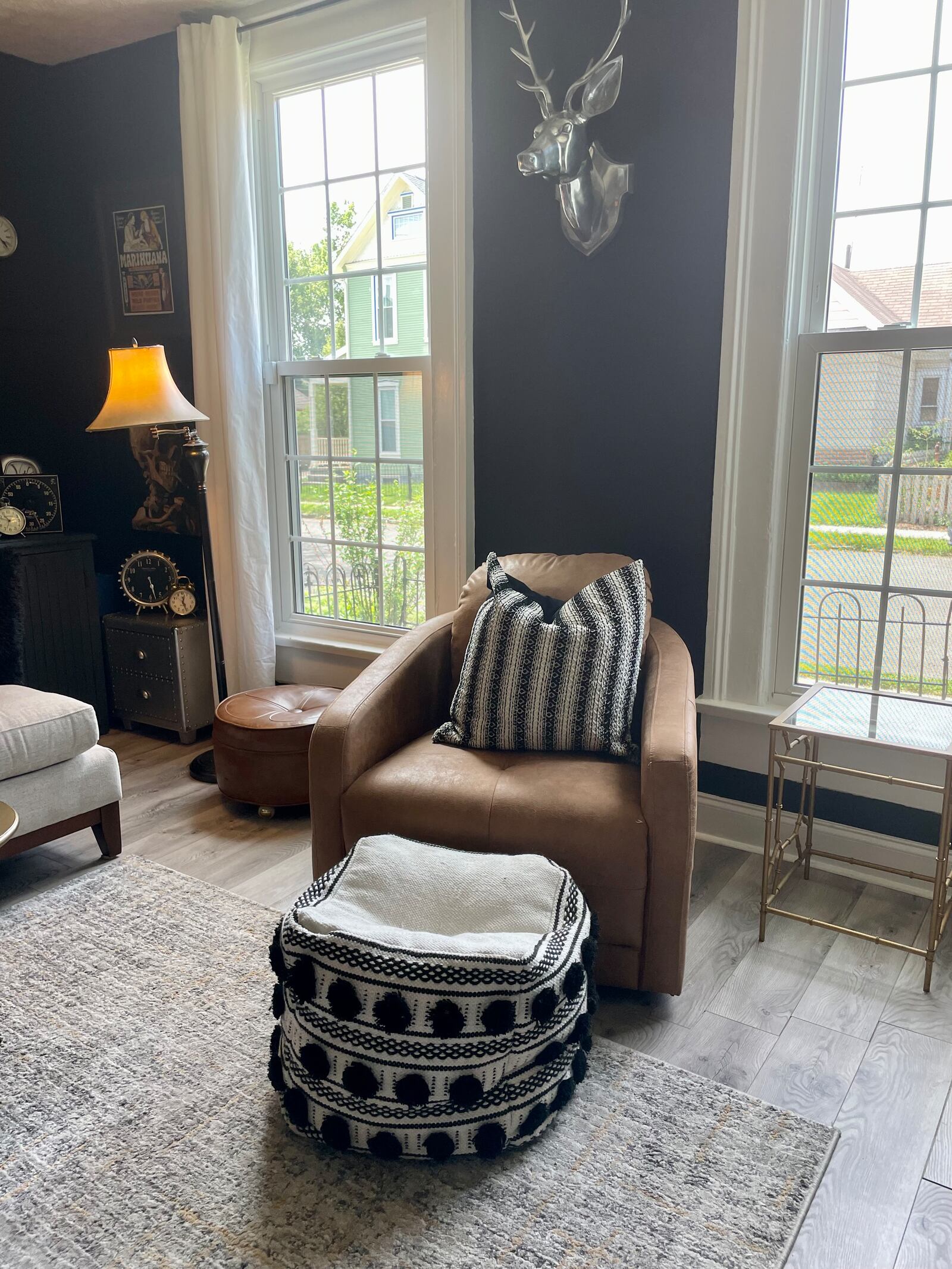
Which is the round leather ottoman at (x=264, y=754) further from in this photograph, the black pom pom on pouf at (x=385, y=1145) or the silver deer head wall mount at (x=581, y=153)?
the silver deer head wall mount at (x=581, y=153)

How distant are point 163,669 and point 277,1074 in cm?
227

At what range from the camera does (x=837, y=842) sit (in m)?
2.69

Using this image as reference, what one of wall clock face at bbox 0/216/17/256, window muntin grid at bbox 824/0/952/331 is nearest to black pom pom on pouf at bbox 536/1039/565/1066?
window muntin grid at bbox 824/0/952/331

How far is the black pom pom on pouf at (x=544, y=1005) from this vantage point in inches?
63.4

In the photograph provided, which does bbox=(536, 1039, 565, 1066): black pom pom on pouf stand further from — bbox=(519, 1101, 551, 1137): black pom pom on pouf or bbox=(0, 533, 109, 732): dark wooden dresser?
bbox=(0, 533, 109, 732): dark wooden dresser

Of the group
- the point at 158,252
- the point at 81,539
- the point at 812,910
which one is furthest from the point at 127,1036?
the point at 158,252

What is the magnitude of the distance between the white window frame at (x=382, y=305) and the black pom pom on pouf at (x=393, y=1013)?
2.46 metres

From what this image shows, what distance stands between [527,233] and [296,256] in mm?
1102

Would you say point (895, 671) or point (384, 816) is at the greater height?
point (895, 671)

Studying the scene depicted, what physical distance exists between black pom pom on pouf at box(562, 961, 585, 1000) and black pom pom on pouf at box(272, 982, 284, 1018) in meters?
0.53

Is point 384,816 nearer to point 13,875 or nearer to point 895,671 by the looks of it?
point 13,875

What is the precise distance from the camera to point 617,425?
113 inches

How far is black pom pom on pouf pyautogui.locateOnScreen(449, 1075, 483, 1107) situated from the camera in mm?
1592

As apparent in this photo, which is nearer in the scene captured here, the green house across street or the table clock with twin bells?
the green house across street
